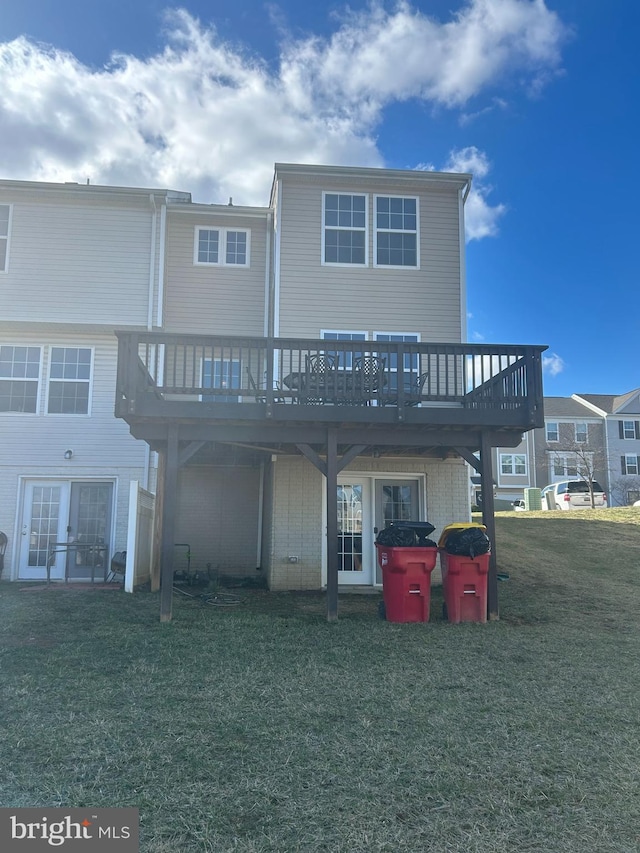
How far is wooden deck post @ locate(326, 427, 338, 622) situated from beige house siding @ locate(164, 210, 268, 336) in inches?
183

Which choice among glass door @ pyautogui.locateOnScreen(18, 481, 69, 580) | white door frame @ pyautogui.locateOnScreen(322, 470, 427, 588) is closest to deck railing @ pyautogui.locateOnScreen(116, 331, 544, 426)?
white door frame @ pyautogui.locateOnScreen(322, 470, 427, 588)

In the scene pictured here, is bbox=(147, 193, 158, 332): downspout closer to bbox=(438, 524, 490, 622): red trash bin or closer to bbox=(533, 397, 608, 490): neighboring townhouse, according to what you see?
bbox=(438, 524, 490, 622): red trash bin

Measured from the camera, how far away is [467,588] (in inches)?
308

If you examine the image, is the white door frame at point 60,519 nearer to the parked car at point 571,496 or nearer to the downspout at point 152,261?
the downspout at point 152,261

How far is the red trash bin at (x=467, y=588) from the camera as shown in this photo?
7.80 meters

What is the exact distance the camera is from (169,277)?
12.1m

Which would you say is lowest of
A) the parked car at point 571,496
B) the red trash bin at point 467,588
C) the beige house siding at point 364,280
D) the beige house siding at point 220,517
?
the red trash bin at point 467,588

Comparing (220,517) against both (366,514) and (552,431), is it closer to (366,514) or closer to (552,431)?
(366,514)

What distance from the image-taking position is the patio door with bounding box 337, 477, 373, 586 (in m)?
10.9

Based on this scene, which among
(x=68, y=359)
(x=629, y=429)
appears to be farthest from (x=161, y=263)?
(x=629, y=429)

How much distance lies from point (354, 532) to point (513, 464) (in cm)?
2648

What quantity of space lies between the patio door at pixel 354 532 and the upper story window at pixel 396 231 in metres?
4.07

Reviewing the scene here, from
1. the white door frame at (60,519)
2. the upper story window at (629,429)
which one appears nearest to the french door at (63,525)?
the white door frame at (60,519)

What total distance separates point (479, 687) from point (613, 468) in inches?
1255
